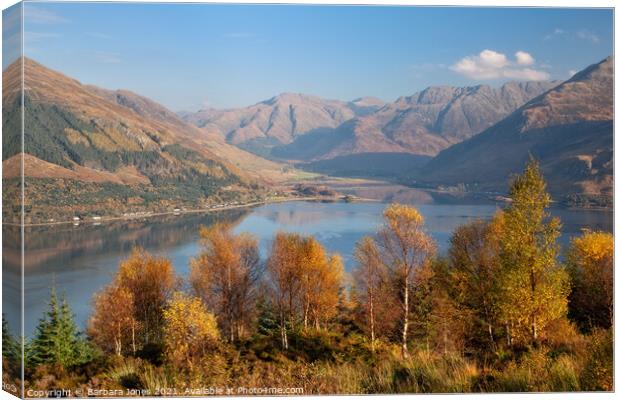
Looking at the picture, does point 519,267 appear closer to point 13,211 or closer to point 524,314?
point 524,314

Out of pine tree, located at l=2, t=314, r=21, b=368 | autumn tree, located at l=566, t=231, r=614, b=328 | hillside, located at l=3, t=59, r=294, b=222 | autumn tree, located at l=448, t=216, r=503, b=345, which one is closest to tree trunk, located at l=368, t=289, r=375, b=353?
autumn tree, located at l=448, t=216, r=503, b=345

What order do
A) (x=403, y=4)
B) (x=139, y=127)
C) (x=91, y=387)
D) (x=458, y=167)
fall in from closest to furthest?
(x=91, y=387)
(x=403, y=4)
(x=458, y=167)
(x=139, y=127)

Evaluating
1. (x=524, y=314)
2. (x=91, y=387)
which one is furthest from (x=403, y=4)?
(x=91, y=387)

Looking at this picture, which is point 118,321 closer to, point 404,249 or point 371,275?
point 371,275

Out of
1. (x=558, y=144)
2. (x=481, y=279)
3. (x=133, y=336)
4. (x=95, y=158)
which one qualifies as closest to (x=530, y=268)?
(x=481, y=279)

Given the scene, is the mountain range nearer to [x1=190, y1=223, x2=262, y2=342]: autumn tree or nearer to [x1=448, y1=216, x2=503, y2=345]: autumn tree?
[x1=448, y1=216, x2=503, y2=345]: autumn tree

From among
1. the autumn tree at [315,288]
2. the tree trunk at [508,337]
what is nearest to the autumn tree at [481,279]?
the tree trunk at [508,337]
